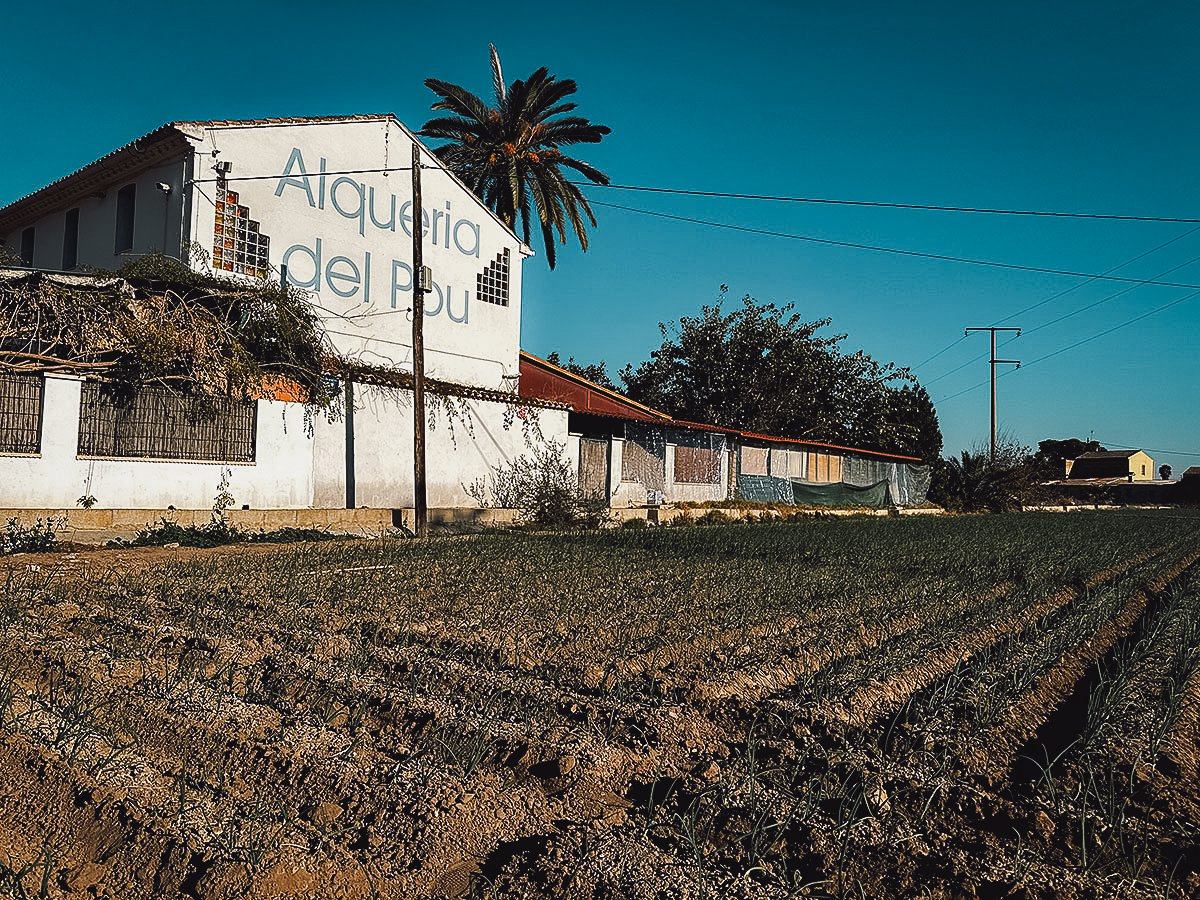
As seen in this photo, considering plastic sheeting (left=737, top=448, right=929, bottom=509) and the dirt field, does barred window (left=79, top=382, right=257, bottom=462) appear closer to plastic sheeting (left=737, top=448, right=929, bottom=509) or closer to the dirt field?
the dirt field

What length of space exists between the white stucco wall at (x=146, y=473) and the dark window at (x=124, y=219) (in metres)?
6.82

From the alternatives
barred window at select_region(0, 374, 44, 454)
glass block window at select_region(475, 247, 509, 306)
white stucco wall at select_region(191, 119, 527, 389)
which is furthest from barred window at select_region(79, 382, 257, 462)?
glass block window at select_region(475, 247, 509, 306)

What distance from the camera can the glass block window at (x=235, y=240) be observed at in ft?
58.3

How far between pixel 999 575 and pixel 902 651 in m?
5.98

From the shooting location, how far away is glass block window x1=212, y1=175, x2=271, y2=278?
1778 centimetres

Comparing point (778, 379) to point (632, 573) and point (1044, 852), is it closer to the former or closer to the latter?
point (632, 573)

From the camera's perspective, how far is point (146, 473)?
13.8 meters

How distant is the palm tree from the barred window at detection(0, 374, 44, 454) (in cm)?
1713

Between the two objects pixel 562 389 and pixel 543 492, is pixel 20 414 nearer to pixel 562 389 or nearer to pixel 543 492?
pixel 543 492

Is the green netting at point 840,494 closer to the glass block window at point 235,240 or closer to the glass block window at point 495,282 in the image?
the glass block window at point 495,282

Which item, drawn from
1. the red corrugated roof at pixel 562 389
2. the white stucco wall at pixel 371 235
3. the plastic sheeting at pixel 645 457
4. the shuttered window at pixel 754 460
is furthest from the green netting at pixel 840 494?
the white stucco wall at pixel 371 235

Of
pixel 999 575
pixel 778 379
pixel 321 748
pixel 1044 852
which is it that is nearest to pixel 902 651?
pixel 1044 852

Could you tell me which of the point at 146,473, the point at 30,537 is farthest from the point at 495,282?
the point at 30,537

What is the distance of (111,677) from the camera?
4.94 m
